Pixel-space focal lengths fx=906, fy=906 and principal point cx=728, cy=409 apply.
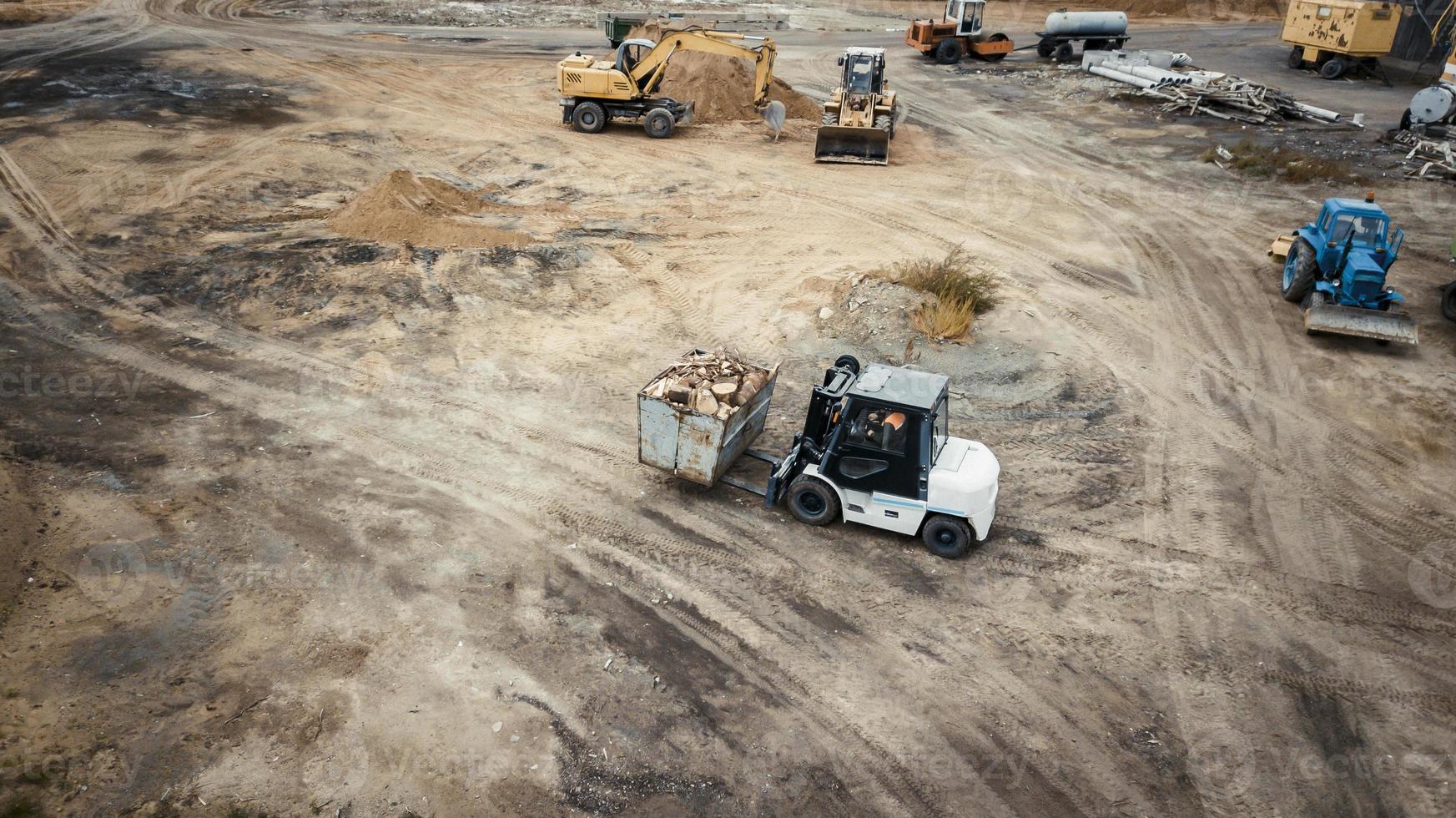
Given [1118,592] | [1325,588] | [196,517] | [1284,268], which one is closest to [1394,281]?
[1284,268]

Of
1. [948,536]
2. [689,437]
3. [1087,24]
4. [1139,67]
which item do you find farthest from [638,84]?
[1087,24]

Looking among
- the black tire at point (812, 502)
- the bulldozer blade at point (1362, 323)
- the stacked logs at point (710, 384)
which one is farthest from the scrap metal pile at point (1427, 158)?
the black tire at point (812, 502)

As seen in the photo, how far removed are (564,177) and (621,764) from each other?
14.9m

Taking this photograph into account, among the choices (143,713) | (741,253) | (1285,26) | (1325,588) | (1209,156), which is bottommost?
(143,713)

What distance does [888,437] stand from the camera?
28.9 feet

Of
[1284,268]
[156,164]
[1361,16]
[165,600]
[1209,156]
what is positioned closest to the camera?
[165,600]

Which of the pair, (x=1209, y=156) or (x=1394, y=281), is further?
(x=1209, y=156)

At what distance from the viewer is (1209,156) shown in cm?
2186

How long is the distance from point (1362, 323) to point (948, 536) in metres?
8.89

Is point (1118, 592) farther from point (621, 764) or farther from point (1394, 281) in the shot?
point (1394, 281)

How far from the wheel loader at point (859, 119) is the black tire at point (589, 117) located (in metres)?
5.37

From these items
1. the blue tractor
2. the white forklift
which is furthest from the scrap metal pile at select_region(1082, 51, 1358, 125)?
the white forklift

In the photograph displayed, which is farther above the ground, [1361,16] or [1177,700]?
[1361,16]

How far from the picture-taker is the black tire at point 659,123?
73.0 feet
